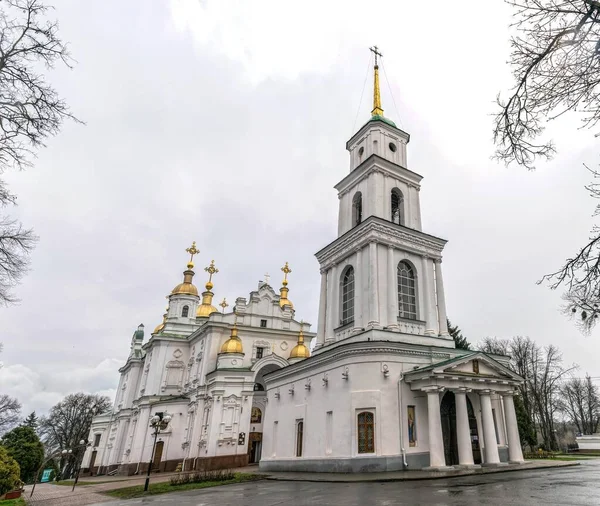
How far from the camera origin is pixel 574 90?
5.87 meters

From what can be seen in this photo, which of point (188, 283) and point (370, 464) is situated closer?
point (370, 464)

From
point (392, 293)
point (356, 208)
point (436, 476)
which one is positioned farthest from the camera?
point (356, 208)

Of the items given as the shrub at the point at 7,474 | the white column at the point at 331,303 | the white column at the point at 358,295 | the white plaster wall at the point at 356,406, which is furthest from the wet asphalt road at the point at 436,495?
the white column at the point at 331,303

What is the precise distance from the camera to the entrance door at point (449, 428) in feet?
66.0

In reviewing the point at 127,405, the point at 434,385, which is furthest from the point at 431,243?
the point at 127,405

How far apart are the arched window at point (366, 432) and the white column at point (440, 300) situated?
24.5ft

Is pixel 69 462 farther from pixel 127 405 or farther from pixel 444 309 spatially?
pixel 444 309

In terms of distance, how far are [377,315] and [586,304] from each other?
573 inches

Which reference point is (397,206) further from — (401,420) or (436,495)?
(436,495)

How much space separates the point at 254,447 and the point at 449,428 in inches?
812

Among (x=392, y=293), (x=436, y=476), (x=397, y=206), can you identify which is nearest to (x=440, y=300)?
(x=392, y=293)

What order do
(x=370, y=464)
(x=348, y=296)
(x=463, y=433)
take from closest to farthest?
1. (x=370, y=464)
2. (x=463, y=433)
3. (x=348, y=296)

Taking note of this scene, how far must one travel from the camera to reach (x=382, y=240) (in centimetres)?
2347

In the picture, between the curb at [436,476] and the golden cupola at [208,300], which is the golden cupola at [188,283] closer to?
the golden cupola at [208,300]
